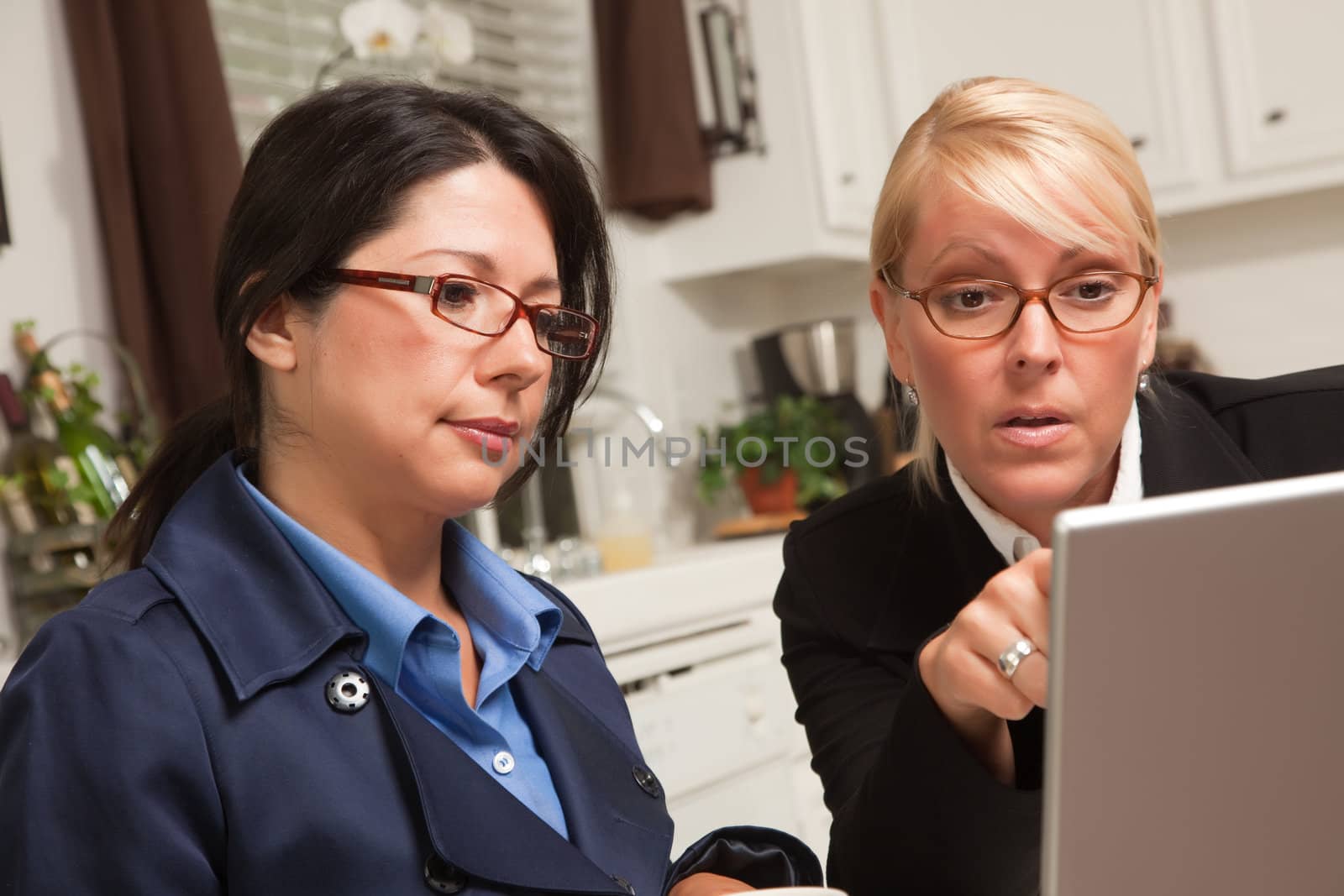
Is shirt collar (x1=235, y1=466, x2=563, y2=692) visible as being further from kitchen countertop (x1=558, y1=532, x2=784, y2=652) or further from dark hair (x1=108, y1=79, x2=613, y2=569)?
kitchen countertop (x1=558, y1=532, x2=784, y2=652)

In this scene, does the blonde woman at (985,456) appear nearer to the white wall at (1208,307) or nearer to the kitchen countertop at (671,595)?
the kitchen countertop at (671,595)

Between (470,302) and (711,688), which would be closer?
(470,302)

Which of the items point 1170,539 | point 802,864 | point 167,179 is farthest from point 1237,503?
point 167,179

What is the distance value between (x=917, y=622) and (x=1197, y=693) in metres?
0.61

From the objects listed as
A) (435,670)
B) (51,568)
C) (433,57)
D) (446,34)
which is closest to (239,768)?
(435,670)

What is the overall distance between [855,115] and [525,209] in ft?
7.86

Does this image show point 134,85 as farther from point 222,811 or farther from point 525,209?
point 222,811

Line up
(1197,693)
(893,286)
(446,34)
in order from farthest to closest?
(446,34) < (893,286) < (1197,693)

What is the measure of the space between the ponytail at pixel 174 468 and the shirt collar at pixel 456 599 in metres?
0.09

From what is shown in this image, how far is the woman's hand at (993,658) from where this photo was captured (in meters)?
0.64

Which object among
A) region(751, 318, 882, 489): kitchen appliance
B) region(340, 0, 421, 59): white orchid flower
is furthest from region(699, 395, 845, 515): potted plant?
region(340, 0, 421, 59): white orchid flower

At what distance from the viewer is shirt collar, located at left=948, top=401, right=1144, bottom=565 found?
3.27ft

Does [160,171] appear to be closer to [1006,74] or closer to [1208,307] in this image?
[1006,74]

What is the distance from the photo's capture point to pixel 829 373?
3.22m
